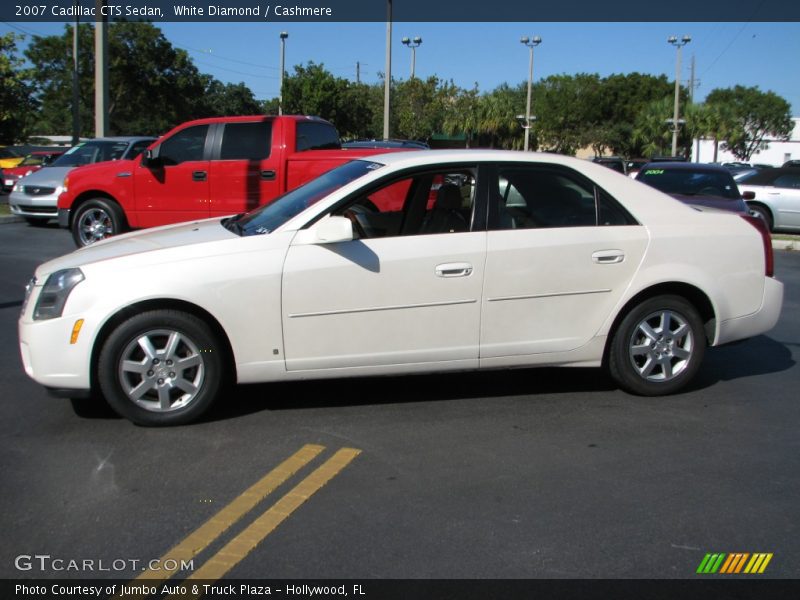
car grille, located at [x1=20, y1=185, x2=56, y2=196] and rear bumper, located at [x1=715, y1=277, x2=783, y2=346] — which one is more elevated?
car grille, located at [x1=20, y1=185, x2=56, y2=196]

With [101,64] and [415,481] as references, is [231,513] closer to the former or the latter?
[415,481]

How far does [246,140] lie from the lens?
11.4 m

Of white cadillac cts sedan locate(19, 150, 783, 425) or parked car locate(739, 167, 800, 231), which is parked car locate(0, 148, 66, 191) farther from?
white cadillac cts sedan locate(19, 150, 783, 425)

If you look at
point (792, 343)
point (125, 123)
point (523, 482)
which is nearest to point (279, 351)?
point (523, 482)

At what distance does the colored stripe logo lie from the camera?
11.0 feet

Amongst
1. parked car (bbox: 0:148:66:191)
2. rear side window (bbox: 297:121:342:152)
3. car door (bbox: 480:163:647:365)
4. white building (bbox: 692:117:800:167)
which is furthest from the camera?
white building (bbox: 692:117:800:167)

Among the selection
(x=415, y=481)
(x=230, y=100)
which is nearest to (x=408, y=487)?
(x=415, y=481)

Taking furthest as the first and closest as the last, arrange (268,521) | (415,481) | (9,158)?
(9,158) < (415,481) < (268,521)

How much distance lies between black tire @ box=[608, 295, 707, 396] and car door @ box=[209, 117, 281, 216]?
6.71m

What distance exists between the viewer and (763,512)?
3.86 metres

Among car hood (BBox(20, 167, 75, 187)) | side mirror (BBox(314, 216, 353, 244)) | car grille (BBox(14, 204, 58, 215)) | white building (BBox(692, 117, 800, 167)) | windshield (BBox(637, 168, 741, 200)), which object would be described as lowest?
car grille (BBox(14, 204, 58, 215))

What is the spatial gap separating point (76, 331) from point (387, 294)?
71.5 inches

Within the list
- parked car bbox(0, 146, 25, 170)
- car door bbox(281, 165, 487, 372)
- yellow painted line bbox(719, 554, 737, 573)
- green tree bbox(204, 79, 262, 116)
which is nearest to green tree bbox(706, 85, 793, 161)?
green tree bbox(204, 79, 262, 116)
